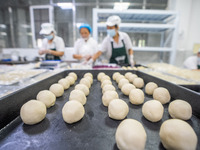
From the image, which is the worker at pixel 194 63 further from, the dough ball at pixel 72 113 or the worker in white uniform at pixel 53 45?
the worker in white uniform at pixel 53 45

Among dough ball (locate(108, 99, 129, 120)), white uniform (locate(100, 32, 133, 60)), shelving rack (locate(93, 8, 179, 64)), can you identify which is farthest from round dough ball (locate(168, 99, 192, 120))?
shelving rack (locate(93, 8, 179, 64))

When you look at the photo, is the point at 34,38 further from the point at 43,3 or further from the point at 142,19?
the point at 142,19

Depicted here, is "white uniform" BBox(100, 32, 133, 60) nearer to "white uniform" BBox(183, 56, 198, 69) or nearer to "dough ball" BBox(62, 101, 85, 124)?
"white uniform" BBox(183, 56, 198, 69)

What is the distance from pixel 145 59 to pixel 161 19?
1.17 metres

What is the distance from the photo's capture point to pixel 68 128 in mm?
695

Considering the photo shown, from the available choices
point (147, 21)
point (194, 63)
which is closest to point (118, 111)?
point (194, 63)

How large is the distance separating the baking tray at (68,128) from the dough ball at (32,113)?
34mm

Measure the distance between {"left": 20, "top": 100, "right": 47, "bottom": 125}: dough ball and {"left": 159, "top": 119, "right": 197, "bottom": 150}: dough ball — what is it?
69cm

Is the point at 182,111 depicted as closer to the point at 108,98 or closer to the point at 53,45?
the point at 108,98

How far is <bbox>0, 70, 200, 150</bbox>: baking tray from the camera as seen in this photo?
1.88 ft

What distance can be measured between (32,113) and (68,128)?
0.23 meters

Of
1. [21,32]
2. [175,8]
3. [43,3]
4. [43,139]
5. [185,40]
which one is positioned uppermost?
[43,3]

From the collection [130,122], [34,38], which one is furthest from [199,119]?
[34,38]

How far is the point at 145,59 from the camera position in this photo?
12.3 ft
